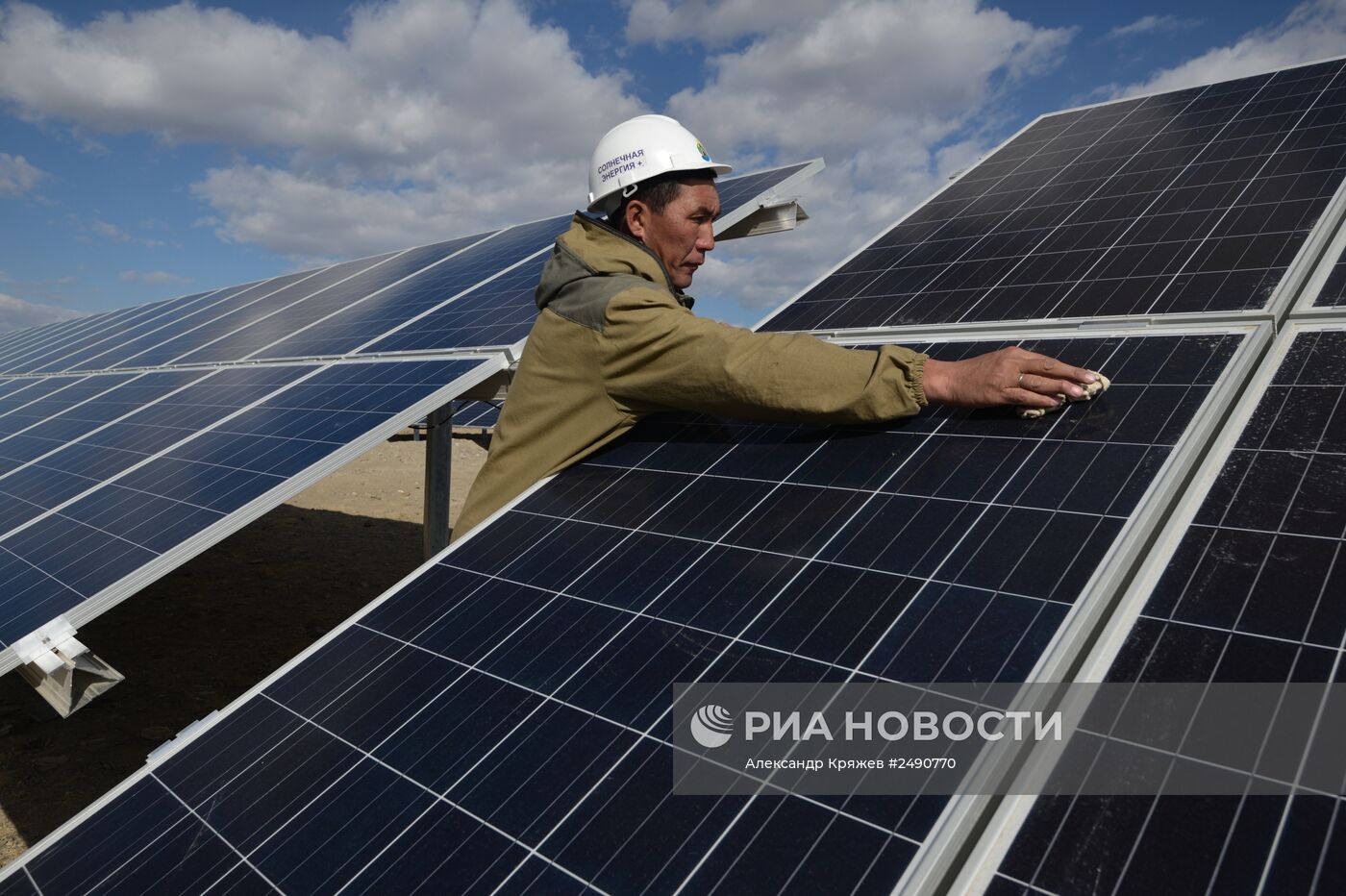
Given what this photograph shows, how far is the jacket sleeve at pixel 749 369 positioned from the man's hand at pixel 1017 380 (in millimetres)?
167

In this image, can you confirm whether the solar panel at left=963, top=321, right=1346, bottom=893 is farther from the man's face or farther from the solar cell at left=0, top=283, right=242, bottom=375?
the solar cell at left=0, top=283, right=242, bottom=375

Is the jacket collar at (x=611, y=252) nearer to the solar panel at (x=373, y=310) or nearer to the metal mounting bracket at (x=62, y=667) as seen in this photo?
the solar panel at (x=373, y=310)

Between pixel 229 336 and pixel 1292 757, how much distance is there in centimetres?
1258

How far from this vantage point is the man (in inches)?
121

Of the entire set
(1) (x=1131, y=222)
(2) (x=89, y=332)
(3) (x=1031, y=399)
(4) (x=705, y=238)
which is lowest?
(3) (x=1031, y=399)

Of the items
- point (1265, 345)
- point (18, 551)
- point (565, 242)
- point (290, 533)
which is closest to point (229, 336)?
point (290, 533)

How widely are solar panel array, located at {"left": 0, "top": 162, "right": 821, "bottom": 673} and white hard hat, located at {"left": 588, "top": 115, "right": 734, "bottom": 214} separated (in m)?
2.33

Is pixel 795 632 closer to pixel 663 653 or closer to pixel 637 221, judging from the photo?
pixel 663 653

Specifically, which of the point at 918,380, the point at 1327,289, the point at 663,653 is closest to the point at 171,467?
the point at 663,653

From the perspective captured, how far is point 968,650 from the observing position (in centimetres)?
211

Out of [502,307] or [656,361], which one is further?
[502,307]

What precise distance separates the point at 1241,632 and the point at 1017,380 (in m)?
1.14

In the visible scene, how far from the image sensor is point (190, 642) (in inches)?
408

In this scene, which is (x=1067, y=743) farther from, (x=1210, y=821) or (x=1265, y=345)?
(x=1265, y=345)
